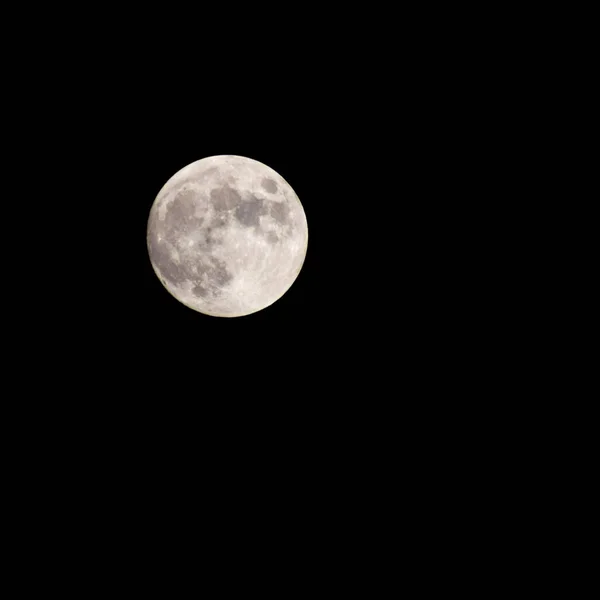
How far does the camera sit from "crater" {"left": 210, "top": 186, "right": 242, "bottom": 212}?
4.28 meters

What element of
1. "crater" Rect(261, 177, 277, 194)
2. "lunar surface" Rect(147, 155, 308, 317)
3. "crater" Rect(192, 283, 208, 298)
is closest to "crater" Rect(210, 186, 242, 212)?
"lunar surface" Rect(147, 155, 308, 317)

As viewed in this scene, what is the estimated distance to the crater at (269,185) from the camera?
179 inches

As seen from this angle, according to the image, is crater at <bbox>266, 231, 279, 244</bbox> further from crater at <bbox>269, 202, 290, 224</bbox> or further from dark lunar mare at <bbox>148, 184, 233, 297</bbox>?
dark lunar mare at <bbox>148, 184, 233, 297</bbox>

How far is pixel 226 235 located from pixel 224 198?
0.34 metres

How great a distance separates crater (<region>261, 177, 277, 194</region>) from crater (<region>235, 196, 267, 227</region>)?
199 mm

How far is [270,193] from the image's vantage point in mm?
4531

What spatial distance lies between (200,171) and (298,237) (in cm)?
110

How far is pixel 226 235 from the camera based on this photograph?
4.26 m

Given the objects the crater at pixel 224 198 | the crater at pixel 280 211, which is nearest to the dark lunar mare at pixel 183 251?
the crater at pixel 224 198

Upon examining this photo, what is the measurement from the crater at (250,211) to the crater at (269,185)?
199 millimetres

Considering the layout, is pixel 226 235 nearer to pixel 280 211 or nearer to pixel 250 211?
pixel 250 211

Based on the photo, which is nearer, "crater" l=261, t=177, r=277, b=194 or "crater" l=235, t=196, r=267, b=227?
"crater" l=235, t=196, r=267, b=227

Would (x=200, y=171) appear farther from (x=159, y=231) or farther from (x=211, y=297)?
(x=211, y=297)

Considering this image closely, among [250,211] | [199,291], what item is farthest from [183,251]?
[250,211]
